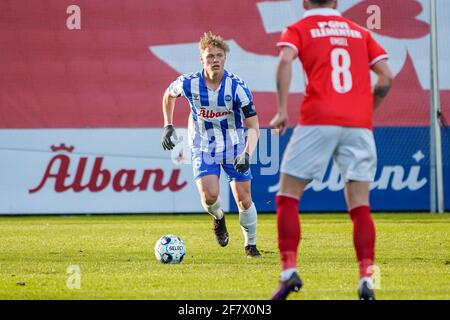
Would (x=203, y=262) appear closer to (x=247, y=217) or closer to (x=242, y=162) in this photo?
(x=247, y=217)

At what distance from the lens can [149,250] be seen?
38.3ft

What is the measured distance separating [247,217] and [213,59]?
1609 mm

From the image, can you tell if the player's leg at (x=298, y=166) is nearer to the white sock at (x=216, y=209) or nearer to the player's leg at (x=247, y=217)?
the player's leg at (x=247, y=217)

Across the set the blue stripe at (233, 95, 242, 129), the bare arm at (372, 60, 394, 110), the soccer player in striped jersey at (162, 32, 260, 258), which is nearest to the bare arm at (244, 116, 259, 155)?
the soccer player in striped jersey at (162, 32, 260, 258)

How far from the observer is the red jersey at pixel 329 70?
684 centimetres

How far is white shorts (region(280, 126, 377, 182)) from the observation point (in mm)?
6809

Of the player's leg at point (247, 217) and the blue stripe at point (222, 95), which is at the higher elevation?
the blue stripe at point (222, 95)

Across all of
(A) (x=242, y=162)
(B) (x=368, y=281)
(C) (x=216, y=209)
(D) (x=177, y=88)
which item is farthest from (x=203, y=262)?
(B) (x=368, y=281)

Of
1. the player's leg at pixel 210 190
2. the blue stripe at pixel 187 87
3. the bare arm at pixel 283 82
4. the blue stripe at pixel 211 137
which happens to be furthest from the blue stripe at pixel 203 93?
the bare arm at pixel 283 82

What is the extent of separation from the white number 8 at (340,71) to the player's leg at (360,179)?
0.27 metres

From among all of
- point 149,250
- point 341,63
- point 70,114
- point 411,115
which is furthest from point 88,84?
point 341,63

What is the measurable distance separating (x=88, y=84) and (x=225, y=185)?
10.2ft

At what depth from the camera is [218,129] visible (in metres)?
11.1

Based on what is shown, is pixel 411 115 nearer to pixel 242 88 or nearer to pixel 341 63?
pixel 242 88
